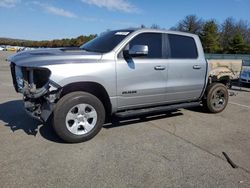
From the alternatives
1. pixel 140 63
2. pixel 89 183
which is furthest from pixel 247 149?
pixel 89 183

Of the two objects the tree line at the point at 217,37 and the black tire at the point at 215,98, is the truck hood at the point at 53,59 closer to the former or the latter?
the black tire at the point at 215,98

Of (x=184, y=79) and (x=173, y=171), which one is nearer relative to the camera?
(x=173, y=171)

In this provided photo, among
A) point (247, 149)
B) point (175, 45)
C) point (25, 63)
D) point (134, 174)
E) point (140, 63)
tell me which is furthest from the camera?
point (175, 45)

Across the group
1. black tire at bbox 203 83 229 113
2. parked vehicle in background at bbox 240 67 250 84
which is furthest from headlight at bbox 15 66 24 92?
parked vehicle in background at bbox 240 67 250 84

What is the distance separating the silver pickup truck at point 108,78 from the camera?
4.12 m

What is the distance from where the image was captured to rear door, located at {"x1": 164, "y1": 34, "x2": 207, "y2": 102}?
543cm

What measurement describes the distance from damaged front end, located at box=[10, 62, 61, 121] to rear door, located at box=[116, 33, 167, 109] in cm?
121

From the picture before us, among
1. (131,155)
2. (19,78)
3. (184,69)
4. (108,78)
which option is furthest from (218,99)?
(19,78)

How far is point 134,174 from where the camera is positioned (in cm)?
339

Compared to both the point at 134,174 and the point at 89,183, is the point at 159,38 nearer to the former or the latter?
the point at 134,174

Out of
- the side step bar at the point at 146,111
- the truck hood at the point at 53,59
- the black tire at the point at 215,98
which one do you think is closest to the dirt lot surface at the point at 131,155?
the side step bar at the point at 146,111

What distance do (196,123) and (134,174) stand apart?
283 centimetres

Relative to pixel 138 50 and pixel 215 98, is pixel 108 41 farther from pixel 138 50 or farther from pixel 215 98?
pixel 215 98

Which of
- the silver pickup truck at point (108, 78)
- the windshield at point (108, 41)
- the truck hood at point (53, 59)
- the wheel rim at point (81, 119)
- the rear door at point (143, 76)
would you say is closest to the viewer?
the truck hood at point (53, 59)
